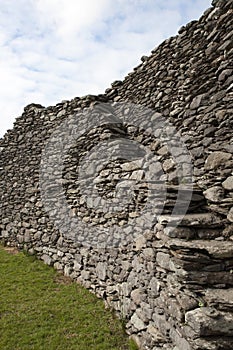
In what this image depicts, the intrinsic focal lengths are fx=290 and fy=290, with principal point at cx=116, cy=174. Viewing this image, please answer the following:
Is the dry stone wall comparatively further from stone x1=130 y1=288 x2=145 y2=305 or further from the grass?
the grass

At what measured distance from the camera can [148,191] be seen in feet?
19.1

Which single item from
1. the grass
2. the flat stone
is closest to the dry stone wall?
the flat stone

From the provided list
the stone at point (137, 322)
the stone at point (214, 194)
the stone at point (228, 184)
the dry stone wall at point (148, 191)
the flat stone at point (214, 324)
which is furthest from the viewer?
the stone at point (137, 322)

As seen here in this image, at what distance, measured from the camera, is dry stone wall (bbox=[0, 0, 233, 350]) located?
4.30m

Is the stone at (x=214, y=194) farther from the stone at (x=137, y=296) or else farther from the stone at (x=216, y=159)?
the stone at (x=137, y=296)

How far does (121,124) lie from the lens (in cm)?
955

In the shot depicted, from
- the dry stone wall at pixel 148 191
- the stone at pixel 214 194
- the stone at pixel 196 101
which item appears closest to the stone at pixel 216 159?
the dry stone wall at pixel 148 191

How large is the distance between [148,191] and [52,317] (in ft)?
11.3

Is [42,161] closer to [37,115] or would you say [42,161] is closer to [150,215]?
[37,115]

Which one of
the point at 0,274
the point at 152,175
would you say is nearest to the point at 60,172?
the point at 0,274

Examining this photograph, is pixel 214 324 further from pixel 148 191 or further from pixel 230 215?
pixel 148 191

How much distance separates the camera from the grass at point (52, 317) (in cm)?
541

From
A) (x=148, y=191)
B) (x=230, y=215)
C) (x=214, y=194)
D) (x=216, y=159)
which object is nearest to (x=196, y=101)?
(x=216, y=159)

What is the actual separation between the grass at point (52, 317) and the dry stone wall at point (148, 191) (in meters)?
0.33
